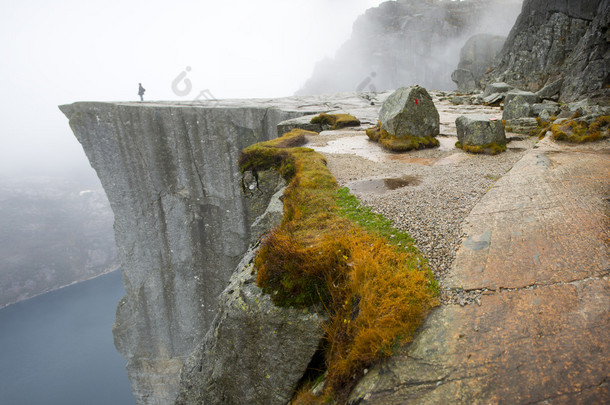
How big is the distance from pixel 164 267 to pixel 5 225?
6657 centimetres

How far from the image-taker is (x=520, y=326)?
3.13 metres

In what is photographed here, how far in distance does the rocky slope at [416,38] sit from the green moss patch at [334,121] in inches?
1750

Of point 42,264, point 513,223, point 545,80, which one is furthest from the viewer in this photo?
point 42,264

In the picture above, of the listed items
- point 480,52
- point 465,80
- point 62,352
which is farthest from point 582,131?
point 62,352

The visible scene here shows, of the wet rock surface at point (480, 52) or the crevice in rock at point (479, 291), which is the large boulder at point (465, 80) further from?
the crevice in rock at point (479, 291)

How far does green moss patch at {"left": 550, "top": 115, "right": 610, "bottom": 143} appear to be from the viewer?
30.2 ft

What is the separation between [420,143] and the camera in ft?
39.2

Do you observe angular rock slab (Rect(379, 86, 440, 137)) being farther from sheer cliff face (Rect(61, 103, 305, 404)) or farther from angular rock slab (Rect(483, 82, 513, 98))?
angular rock slab (Rect(483, 82, 513, 98))

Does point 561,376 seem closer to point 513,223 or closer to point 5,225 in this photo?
point 513,223

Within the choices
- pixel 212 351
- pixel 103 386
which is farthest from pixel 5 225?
pixel 212 351

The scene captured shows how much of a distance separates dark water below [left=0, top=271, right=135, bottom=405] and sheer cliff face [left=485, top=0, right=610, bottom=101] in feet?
135

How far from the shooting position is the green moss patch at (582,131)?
9.20 meters

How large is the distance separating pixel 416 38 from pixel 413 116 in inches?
2155

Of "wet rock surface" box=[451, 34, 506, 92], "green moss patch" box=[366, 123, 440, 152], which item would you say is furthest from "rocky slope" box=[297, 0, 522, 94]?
"green moss patch" box=[366, 123, 440, 152]
